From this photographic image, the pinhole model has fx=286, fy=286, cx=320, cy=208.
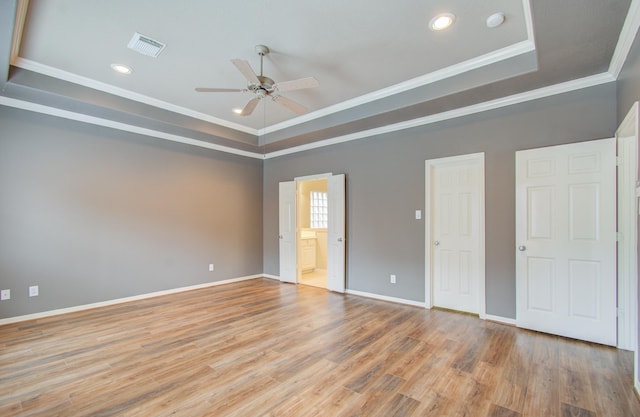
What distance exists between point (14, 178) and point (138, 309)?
90.2 inches

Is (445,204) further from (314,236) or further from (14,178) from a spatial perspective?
(14,178)

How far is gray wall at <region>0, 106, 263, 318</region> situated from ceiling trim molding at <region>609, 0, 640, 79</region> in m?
5.66

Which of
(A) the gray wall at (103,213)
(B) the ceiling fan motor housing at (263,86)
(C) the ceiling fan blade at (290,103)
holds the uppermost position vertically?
(B) the ceiling fan motor housing at (263,86)

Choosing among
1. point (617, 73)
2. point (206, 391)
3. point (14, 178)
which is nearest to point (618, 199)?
point (617, 73)

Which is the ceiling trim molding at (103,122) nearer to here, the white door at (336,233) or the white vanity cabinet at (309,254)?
the white door at (336,233)

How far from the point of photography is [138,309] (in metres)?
4.16

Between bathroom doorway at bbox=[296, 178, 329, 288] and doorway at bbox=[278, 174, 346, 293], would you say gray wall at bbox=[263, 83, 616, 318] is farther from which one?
bathroom doorway at bbox=[296, 178, 329, 288]

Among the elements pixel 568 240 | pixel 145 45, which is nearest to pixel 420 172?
pixel 568 240

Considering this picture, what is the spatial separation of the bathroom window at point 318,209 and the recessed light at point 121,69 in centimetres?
485

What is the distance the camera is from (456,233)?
159 inches

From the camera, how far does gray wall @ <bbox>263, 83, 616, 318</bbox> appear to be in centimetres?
320

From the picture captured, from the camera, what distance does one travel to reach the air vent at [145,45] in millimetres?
2744

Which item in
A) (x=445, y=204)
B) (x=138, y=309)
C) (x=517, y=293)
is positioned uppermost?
(x=445, y=204)

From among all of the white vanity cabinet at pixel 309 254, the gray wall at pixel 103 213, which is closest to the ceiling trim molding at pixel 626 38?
the white vanity cabinet at pixel 309 254
